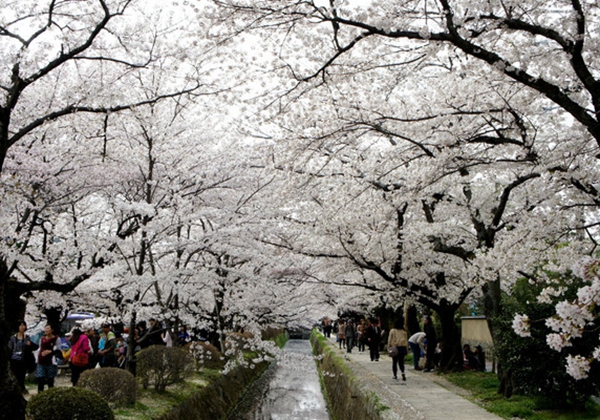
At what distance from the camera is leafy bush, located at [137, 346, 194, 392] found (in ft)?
36.3

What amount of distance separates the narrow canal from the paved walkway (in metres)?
1.85

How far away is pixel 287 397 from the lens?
18172mm

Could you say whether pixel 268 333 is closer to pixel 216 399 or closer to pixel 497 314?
pixel 216 399

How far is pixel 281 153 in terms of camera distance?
991cm

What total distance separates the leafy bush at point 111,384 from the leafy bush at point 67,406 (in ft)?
5.81

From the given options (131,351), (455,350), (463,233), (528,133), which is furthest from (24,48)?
(455,350)

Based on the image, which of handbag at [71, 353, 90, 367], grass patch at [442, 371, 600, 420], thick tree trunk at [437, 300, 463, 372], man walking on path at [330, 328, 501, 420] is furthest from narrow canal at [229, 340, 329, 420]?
handbag at [71, 353, 90, 367]

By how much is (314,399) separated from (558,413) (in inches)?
433

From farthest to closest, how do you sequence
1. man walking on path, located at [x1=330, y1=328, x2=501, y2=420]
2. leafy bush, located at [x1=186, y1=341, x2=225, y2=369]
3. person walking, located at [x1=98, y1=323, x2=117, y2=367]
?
leafy bush, located at [x1=186, y1=341, x2=225, y2=369] < person walking, located at [x1=98, y1=323, x2=117, y2=367] < man walking on path, located at [x1=330, y1=328, x2=501, y2=420]

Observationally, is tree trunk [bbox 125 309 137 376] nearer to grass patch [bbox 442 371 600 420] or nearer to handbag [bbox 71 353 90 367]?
handbag [bbox 71 353 90 367]

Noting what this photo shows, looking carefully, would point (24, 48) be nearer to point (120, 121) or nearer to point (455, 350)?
point (120, 121)

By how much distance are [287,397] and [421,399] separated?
9.07 meters

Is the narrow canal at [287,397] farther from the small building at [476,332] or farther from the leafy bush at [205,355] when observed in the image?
the small building at [476,332]


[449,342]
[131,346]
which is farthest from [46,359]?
[449,342]
